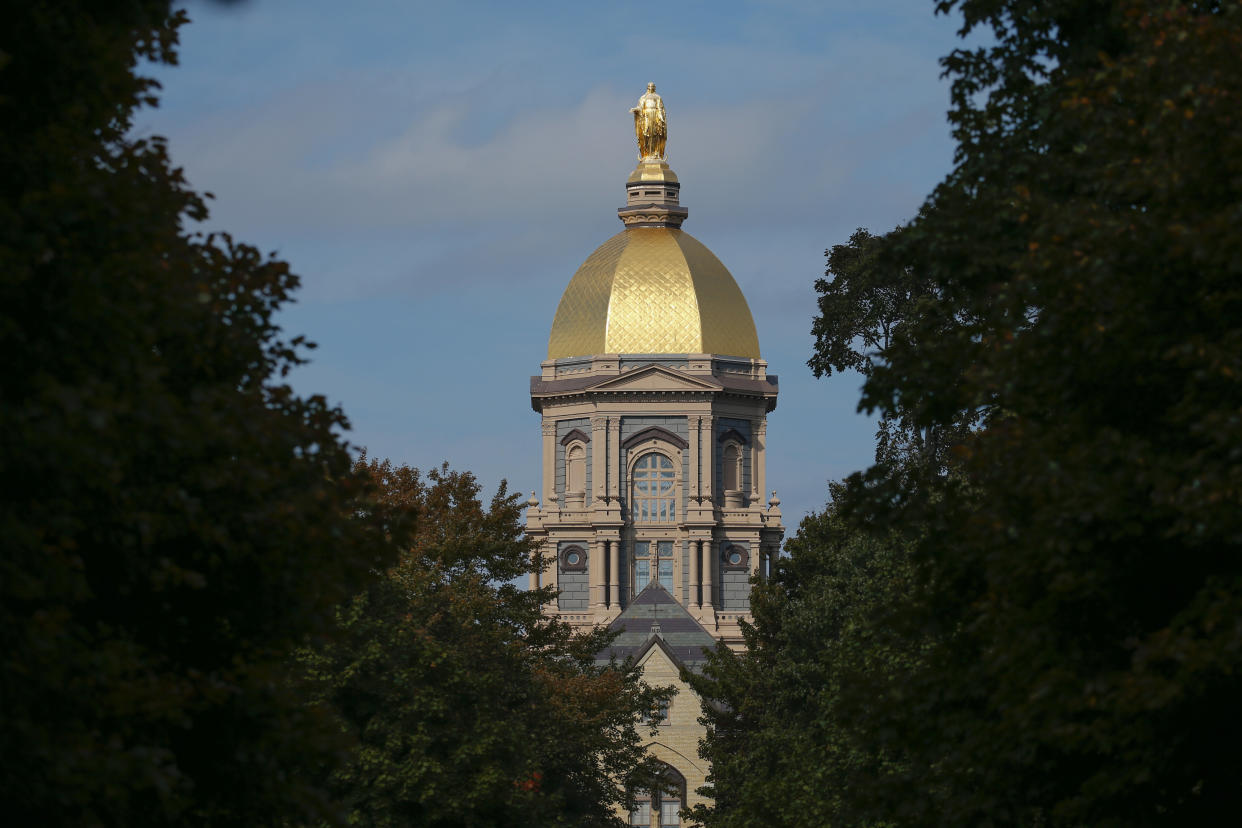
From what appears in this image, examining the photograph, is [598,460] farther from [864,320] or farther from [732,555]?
[864,320]

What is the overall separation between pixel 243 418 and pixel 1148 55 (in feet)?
26.7

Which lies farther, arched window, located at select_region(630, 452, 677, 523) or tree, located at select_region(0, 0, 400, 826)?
arched window, located at select_region(630, 452, 677, 523)

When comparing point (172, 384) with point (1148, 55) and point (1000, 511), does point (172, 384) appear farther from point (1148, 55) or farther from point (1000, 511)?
point (1148, 55)

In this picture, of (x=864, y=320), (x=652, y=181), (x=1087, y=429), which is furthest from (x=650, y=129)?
(x=1087, y=429)

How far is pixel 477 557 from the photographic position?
61.6m

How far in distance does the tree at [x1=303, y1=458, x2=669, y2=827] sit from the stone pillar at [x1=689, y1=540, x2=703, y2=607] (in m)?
65.1

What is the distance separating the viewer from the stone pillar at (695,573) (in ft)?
448

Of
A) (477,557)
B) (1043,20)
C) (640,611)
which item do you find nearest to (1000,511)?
(1043,20)

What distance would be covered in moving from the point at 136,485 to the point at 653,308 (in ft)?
407

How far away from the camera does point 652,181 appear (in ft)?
483

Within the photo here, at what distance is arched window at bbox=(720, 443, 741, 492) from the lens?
140 meters

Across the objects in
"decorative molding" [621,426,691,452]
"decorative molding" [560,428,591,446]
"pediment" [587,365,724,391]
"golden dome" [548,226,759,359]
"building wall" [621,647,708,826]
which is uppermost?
"golden dome" [548,226,759,359]

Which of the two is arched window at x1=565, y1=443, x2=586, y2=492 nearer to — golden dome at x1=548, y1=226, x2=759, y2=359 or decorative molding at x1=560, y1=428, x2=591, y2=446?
decorative molding at x1=560, y1=428, x2=591, y2=446

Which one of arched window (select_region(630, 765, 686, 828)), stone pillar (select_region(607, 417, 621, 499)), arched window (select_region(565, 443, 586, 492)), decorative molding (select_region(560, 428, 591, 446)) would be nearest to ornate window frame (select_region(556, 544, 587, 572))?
arched window (select_region(565, 443, 586, 492))
